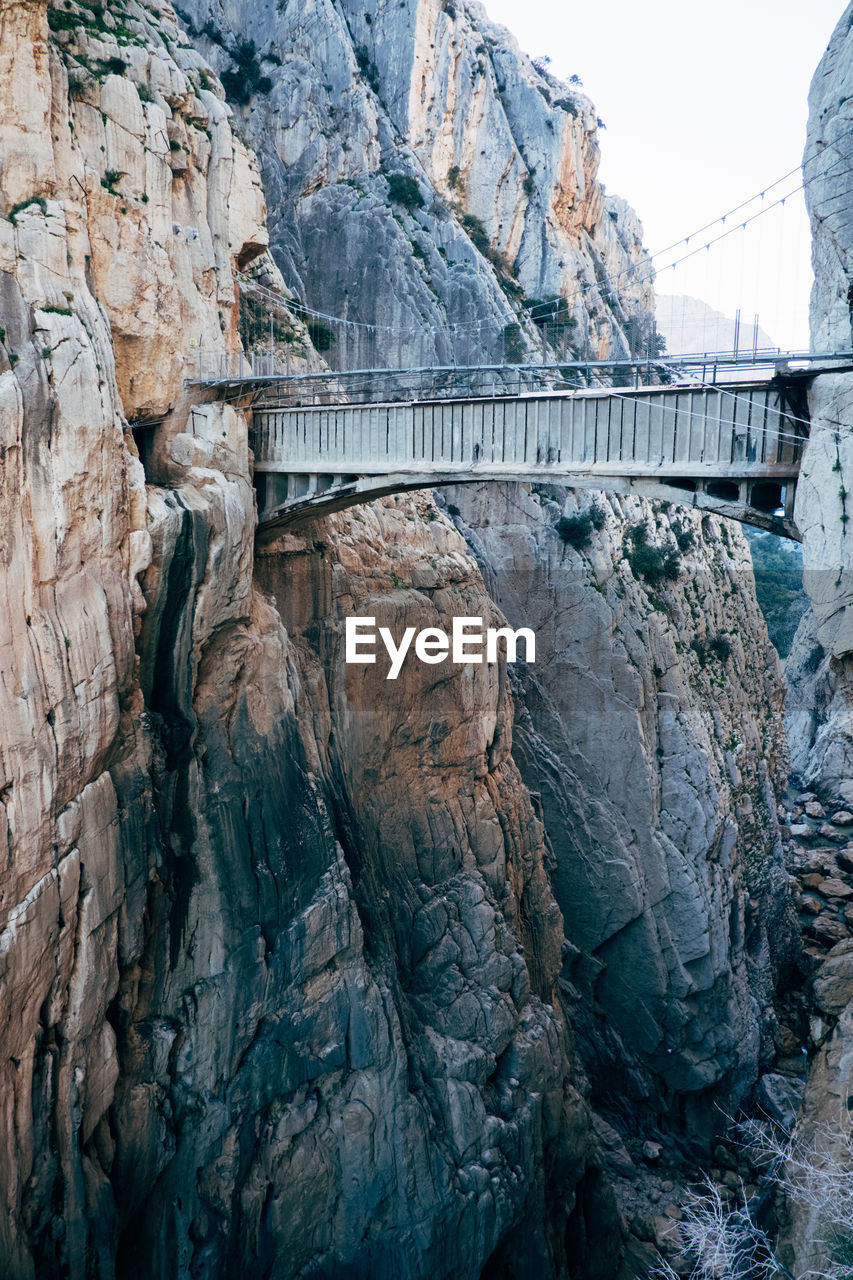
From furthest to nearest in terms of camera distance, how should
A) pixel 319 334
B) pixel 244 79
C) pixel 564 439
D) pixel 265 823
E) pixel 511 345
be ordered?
1. pixel 511 345
2. pixel 244 79
3. pixel 319 334
4. pixel 265 823
5. pixel 564 439

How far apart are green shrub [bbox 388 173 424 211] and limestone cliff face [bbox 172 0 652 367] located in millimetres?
146

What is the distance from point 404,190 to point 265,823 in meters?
25.2

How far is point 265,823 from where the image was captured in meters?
17.6

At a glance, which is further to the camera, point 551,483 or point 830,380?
point 551,483

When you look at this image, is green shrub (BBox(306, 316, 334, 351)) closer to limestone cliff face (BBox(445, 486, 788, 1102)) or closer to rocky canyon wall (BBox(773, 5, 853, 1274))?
limestone cliff face (BBox(445, 486, 788, 1102))

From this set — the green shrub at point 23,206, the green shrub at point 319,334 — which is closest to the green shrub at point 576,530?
the green shrub at point 319,334

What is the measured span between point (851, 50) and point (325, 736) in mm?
14926

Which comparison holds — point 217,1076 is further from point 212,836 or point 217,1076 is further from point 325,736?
point 325,736

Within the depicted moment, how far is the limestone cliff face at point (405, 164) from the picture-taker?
1298 inches

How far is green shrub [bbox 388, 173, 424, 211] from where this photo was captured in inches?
1335

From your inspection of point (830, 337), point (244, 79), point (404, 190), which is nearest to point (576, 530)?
point (830, 337)

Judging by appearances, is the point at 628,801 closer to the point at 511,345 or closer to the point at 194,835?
the point at 194,835

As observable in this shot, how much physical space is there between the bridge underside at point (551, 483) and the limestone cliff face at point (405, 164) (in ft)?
42.8

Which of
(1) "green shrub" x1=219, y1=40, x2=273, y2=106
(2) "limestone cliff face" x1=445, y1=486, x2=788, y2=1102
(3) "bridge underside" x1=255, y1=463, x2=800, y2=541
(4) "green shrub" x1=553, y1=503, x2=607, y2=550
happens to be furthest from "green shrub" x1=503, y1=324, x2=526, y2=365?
(3) "bridge underside" x1=255, y1=463, x2=800, y2=541
